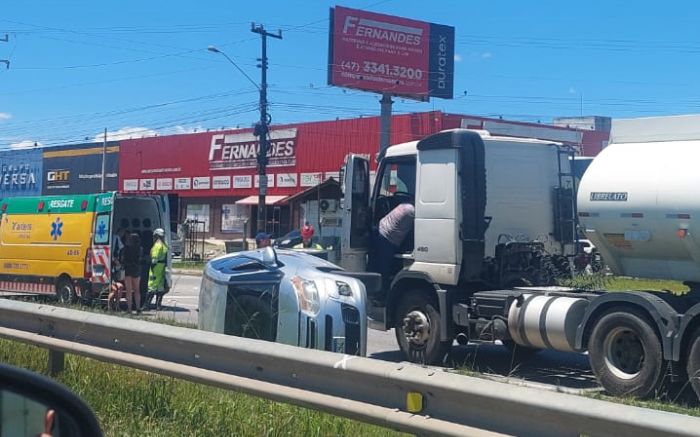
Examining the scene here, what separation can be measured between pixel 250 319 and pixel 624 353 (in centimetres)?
382

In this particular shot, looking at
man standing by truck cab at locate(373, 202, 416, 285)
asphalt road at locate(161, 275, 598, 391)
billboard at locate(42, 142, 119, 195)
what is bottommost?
asphalt road at locate(161, 275, 598, 391)

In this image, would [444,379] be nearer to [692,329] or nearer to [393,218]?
[692,329]

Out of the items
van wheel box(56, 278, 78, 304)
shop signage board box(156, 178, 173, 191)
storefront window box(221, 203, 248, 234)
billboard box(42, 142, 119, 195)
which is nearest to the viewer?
van wheel box(56, 278, 78, 304)

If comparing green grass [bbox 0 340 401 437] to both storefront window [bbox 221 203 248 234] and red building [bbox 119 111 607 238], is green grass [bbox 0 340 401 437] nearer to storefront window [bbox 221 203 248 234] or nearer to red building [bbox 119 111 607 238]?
red building [bbox 119 111 607 238]

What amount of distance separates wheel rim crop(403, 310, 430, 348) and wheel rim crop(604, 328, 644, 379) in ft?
9.05

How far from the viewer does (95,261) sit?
17.7 m

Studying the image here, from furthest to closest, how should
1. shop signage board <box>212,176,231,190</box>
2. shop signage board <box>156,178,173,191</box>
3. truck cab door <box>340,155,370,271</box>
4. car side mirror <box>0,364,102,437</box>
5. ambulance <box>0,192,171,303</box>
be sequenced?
shop signage board <box>156,178,173,191</box>, shop signage board <box>212,176,231,190</box>, ambulance <box>0,192,171,303</box>, truck cab door <box>340,155,370,271</box>, car side mirror <box>0,364,102,437</box>

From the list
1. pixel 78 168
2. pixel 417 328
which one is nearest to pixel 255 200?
pixel 78 168

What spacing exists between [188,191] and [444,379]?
173 feet

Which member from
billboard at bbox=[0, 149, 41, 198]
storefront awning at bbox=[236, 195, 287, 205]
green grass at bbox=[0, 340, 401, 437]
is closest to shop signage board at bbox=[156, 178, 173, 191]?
storefront awning at bbox=[236, 195, 287, 205]

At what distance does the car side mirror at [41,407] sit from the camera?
2.57 metres

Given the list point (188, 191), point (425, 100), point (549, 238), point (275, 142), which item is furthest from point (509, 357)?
point (188, 191)

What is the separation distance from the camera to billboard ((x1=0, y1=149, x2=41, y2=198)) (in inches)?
2721

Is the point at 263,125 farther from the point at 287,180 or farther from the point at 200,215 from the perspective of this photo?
the point at 200,215
